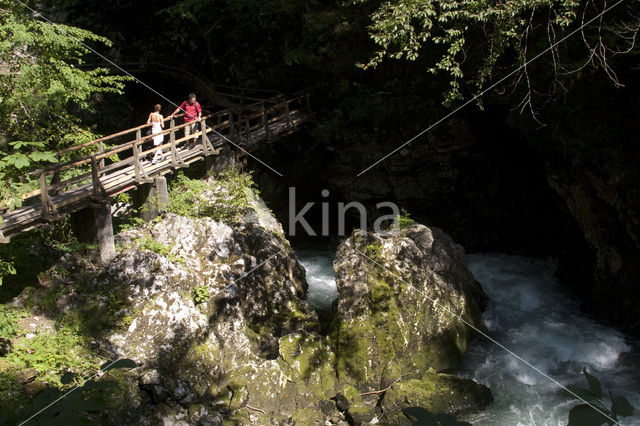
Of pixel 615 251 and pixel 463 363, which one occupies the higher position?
pixel 615 251

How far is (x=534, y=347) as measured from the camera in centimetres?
1088

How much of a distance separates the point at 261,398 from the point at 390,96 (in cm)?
1127

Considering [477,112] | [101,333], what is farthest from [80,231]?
[477,112]

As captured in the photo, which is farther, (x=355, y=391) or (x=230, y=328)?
(x=230, y=328)

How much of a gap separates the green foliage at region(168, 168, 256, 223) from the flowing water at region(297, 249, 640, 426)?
3241mm

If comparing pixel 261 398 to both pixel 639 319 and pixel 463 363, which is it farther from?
pixel 639 319

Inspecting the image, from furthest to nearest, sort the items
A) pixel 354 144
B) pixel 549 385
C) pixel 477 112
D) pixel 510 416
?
pixel 354 144 < pixel 477 112 < pixel 549 385 < pixel 510 416

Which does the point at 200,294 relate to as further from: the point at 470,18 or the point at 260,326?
the point at 470,18

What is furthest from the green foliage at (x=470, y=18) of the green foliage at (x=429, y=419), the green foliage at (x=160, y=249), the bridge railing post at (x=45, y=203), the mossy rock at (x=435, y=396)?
the green foliage at (x=429, y=419)

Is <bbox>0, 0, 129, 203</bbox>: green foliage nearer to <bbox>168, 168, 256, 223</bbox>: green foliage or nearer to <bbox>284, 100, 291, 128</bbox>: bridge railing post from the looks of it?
<bbox>168, 168, 256, 223</bbox>: green foliage

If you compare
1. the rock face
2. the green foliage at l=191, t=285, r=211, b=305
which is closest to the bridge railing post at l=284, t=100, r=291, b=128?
the rock face

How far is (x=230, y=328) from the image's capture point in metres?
10.4

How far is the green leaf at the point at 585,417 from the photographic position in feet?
7.25

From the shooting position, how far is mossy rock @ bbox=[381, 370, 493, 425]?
8766 millimetres
